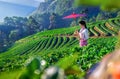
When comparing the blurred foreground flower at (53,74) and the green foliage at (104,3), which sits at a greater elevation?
the green foliage at (104,3)

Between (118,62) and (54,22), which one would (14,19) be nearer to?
(54,22)

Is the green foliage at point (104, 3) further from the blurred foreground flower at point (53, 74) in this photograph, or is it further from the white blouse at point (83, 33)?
the white blouse at point (83, 33)

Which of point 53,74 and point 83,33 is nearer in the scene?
point 53,74

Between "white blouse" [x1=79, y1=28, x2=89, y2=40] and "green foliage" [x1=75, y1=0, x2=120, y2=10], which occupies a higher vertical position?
"green foliage" [x1=75, y1=0, x2=120, y2=10]

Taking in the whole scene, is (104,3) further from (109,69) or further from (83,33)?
(83,33)

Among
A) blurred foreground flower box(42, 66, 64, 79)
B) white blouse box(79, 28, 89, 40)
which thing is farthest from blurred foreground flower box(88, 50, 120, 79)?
white blouse box(79, 28, 89, 40)

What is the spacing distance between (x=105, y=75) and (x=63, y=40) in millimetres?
40169

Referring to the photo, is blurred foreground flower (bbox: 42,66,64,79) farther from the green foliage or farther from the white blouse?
the white blouse

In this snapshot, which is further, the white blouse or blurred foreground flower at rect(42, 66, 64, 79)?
the white blouse

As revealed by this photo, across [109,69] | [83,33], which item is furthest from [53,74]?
[83,33]

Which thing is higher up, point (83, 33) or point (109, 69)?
point (109, 69)

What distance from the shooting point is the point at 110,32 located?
3650cm

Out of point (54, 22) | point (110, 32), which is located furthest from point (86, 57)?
point (54, 22)

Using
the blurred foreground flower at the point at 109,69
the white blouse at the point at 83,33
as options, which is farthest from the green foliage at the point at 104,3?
the white blouse at the point at 83,33
